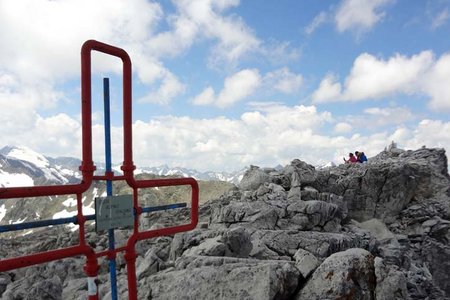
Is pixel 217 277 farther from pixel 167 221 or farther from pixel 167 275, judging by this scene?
pixel 167 221

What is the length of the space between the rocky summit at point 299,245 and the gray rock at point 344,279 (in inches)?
1.0

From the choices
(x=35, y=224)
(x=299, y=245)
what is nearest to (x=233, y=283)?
(x=35, y=224)

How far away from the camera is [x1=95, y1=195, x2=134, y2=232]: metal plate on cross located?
241 inches

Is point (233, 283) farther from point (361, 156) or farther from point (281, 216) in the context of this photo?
point (361, 156)

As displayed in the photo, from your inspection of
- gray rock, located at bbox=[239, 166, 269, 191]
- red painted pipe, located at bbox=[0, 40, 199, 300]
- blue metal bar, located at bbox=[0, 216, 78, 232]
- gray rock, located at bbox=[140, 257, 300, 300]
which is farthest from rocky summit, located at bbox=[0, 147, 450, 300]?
blue metal bar, located at bbox=[0, 216, 78, 232]

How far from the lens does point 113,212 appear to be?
6.35 meters

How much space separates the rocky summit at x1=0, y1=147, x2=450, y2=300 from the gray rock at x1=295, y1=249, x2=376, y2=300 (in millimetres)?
25

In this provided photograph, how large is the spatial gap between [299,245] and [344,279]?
8989mm

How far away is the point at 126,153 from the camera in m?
6.69

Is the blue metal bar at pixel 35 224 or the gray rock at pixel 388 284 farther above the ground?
the blue metal bar at pixel 35 224

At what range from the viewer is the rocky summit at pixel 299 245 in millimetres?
9141

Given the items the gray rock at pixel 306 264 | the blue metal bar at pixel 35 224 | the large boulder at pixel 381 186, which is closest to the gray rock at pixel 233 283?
the gray rock at pixel 306 264

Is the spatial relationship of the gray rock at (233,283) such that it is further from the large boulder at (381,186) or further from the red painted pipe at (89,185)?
the large boulder at (381,186)

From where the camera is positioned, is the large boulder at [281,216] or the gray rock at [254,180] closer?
the large boulder at [281,216]
